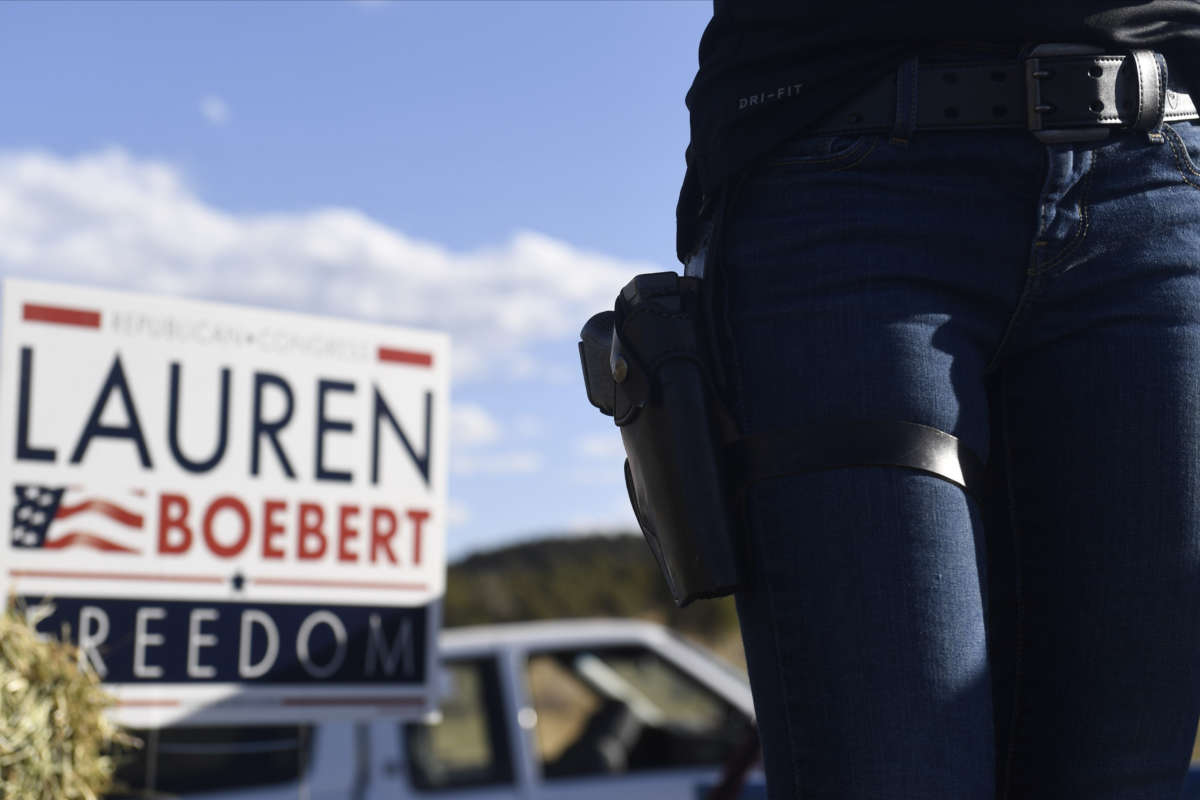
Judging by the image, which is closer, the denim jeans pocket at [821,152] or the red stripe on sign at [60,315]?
the denim jeans pocket at [821,152]

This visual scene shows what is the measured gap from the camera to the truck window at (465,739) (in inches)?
223

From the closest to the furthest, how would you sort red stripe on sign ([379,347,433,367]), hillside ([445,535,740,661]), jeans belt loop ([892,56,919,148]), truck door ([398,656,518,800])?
jeans belt loop ([892,56,919,148]) < red stripe on sign ([379,347,433,367]) < truck door ([398,656,518,800]) < hillside ([445,535,740,661])

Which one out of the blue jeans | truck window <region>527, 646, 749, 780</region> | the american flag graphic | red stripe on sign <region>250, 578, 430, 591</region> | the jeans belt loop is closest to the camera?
the blue jeans

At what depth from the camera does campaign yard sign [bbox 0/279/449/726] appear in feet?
11.8

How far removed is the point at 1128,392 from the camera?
1170mm

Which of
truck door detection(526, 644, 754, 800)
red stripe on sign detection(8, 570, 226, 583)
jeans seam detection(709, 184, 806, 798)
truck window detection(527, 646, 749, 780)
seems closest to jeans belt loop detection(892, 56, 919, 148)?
jeans seam detection(709, 184, 806, 798)

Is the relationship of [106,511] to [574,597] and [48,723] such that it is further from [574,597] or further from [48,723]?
[574,597]

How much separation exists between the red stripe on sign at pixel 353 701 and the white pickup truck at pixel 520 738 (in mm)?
1152

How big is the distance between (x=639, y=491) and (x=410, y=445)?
115 inches

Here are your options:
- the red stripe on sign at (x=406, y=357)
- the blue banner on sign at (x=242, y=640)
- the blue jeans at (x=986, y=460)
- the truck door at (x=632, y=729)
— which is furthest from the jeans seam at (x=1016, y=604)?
the truck door at (x=632, y=729)

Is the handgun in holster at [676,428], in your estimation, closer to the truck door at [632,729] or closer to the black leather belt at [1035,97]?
the black leather belt at [1035,97]

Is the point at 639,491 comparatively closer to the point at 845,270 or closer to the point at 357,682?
the point at 845,270

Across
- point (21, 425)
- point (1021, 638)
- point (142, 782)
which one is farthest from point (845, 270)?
point (142, 782)

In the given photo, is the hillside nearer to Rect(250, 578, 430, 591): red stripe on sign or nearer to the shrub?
Rect(250, 578, 430, 591): red stripe on sign
